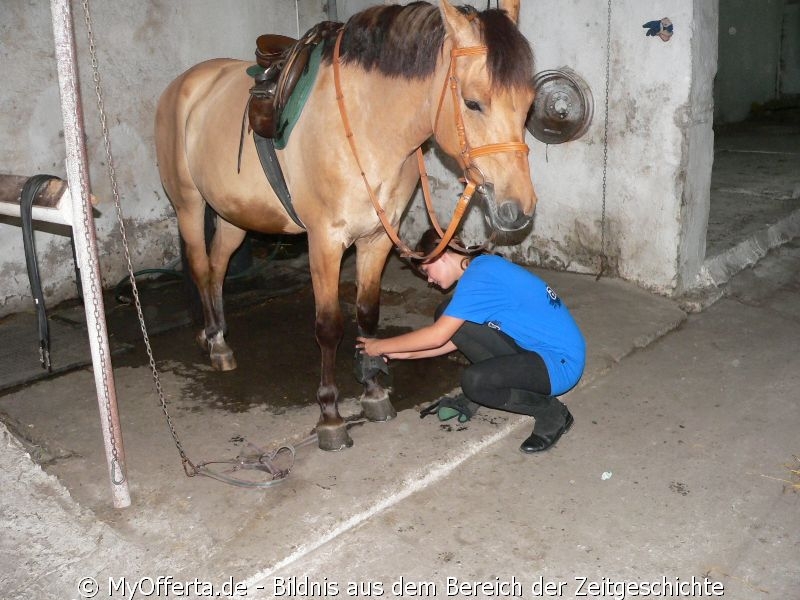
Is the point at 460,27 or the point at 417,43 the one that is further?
the point at 417,43

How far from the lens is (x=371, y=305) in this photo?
3.76 metres

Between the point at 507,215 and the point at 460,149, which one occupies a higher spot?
the point at 460,149

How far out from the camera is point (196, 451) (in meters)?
3.38

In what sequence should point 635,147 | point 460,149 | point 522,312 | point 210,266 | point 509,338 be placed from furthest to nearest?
point 635,147, point 210,266, point 509,338, point 522,312, point 460,149

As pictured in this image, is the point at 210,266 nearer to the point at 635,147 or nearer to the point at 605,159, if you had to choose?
the point at 605,159

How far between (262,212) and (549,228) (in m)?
2.61

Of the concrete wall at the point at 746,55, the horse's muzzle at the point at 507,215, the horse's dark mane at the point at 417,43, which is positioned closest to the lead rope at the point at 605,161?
the horse's dark mane at the point at 417,43

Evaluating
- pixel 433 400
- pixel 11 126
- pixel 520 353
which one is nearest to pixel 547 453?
pixel 520 353

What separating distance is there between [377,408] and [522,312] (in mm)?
895

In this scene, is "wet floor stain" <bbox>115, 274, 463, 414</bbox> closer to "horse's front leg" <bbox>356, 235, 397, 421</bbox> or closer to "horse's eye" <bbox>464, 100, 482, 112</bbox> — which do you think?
"horse's front leg" <bbox>356, 235, 397, 421</bbox>

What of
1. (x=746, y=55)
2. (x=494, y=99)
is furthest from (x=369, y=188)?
(x=746, y=55)

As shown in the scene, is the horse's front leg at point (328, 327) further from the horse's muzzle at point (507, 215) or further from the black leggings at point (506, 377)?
the horse's muzzle at point (507, 215)

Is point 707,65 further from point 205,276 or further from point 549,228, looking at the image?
point 205,276

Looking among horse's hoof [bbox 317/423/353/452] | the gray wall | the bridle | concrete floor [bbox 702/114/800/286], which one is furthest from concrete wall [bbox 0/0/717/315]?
horse's hoof [bbox 317/423/353/452]
